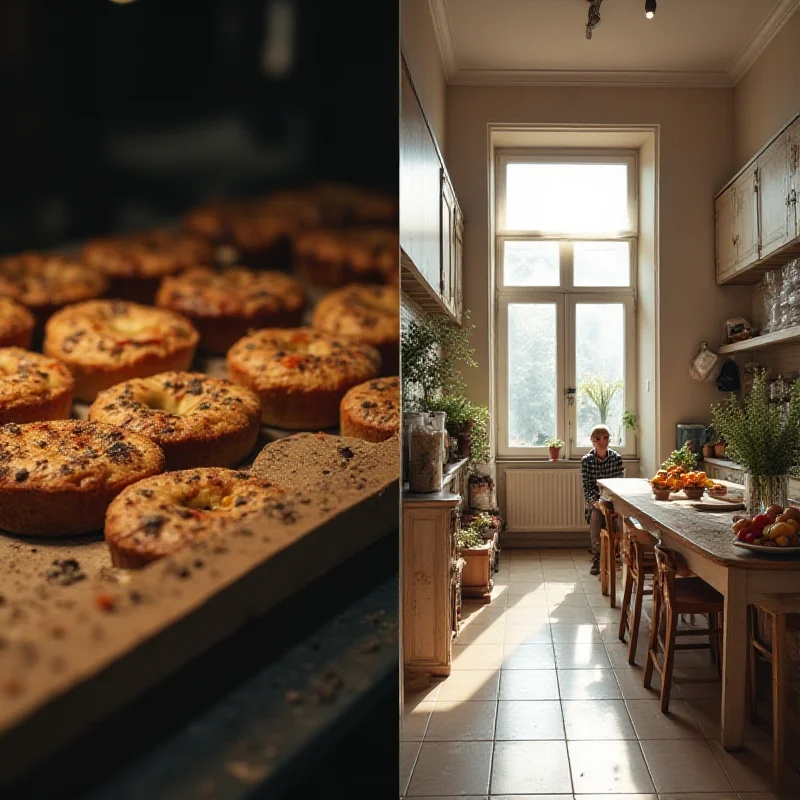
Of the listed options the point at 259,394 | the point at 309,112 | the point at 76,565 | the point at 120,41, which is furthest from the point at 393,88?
the point at 76,565

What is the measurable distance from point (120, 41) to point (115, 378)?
1.92ft

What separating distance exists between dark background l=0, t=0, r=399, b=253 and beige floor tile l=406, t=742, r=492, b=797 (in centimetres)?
219

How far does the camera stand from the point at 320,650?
3.41 feet

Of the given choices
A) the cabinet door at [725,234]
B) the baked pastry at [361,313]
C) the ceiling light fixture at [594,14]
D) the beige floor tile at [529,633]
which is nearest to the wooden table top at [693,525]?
the beige floor tile at [529,633]

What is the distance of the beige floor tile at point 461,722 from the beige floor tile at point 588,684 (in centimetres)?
40

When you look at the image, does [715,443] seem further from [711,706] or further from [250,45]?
[250,45]

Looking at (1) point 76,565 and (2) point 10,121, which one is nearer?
(1) point 76,565

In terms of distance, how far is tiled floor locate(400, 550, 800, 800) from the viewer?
251 centimetres

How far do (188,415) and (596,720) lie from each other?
8.41 ft

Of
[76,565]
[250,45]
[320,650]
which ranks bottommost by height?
[320,650]

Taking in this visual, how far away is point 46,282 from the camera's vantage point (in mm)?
1252

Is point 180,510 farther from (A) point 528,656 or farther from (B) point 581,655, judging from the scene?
(B) point 581,655

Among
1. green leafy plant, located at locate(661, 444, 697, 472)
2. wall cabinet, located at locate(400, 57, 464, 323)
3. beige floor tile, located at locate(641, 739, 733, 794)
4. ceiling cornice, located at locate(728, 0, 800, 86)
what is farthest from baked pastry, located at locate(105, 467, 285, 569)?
ceiling cornice, located at locate(728, 0, 800, 86)

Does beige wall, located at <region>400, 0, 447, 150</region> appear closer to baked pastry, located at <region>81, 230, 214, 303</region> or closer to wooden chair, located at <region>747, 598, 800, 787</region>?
baked pastry, located at <region>81, 230, 214, 303</region>
